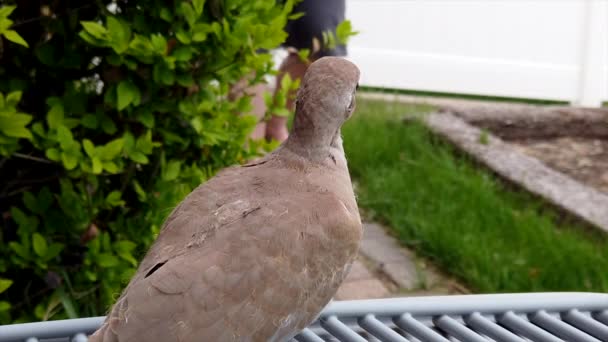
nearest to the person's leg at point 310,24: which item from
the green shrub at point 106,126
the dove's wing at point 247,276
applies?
the green shrub at point 106,126

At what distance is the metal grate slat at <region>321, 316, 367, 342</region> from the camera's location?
1609 millimetres

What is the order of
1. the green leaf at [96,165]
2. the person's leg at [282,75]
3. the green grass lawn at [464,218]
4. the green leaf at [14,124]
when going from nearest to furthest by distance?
the green leaf at [14,124], the green leaf at [96,165], the green grass lawn at [464,218], the person's leg at [282,75]

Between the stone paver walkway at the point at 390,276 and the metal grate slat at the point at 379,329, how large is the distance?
6.64 feet

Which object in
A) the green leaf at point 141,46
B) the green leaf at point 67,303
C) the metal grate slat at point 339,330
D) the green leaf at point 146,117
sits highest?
the green leaf at point 141,46

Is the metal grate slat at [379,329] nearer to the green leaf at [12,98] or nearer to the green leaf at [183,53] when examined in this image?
the green leaf at [183,53]

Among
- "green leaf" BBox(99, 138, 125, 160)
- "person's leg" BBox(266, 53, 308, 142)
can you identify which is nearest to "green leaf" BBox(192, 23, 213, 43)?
"green leaf" BBox(99, 138, 125, 160)

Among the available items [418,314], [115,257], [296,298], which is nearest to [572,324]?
[418,314]

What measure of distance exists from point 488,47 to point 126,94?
20.5 ft

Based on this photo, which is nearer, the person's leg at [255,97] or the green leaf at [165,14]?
the green leaf at [165,14]

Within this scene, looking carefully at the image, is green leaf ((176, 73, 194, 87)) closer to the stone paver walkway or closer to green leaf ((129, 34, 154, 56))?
green leaf ((129, 34, 154, 56))

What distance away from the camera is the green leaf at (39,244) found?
2.19 m

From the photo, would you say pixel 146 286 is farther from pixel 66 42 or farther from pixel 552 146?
pixel 552 146

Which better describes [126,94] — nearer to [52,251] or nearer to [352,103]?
[52,251]

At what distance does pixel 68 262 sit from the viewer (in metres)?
2.42
